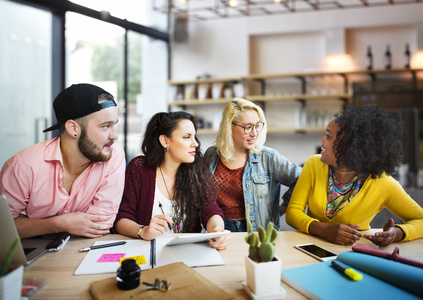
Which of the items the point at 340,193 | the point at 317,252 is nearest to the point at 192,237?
the point at 317,252

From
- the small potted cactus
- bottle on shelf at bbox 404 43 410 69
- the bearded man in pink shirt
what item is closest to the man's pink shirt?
the bearded man in pink shirt

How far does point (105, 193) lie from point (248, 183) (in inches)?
34.9

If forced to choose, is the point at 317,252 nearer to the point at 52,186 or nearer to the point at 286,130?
the point at 52,186

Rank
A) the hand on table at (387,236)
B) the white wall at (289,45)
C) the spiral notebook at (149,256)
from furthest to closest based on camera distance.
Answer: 1. the white wall at (289,45)
2. the hand on table at (387,236)
3. the spiral notebook at (149,256)

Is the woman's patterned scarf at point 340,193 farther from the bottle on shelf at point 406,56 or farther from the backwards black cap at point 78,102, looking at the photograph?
the bottle on shelf at point 406,56

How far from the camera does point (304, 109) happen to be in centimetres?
548

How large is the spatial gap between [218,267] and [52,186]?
2.83ft

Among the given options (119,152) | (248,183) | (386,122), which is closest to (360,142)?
(386,122)

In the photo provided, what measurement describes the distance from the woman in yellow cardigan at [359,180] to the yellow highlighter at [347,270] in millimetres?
308

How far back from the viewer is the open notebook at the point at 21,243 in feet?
3.88

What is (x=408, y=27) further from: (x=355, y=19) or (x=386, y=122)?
(x=386, y=122)

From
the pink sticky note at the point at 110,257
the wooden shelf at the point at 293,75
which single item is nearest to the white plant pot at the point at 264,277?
the pink sticky note at the point at 110,257

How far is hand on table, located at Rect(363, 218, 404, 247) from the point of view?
145cm

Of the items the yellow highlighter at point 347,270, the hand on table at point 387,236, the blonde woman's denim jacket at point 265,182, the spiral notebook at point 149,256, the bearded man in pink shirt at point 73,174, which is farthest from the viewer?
the blonde woman's denim jacket at point 265,182
